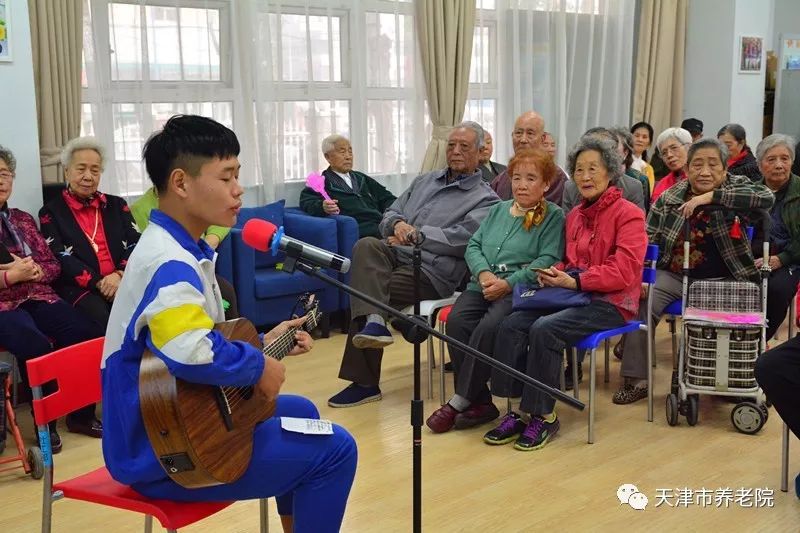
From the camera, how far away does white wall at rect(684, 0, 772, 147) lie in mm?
7984

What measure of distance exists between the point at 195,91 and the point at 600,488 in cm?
344

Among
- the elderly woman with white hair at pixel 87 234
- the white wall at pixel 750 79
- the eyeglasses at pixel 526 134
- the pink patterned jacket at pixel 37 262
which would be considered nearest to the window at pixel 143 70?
the elderly woman with white hair at pixel 87 234

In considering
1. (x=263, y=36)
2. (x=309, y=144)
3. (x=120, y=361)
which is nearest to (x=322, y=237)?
(x=309, y=144)

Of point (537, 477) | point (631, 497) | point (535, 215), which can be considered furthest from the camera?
point (535, 215)

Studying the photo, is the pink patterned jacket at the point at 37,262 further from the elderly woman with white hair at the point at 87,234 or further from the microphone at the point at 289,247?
the microphone at the point at 289,247

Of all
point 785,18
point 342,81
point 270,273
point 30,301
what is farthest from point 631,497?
point 785,18

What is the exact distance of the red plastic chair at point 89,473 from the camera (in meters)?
1.97

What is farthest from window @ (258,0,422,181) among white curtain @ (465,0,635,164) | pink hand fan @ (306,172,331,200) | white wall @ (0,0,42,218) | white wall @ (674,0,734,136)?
white wall @ (674,0,734,136)

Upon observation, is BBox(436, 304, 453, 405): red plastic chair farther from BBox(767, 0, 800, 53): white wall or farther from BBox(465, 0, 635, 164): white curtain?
BBox(767, 0, 800, 53): white wall

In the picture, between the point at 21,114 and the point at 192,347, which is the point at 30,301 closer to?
the point at 21,114

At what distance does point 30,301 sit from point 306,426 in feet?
7.81

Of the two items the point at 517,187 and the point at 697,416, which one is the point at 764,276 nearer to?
the point at 697,416

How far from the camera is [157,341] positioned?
71.5 inches

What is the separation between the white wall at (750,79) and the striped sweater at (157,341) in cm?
713
